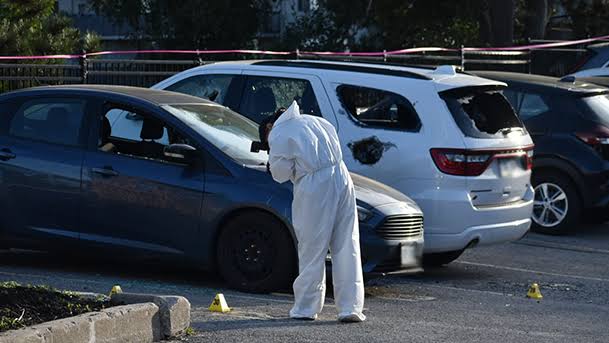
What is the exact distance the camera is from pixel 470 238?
35.5ft

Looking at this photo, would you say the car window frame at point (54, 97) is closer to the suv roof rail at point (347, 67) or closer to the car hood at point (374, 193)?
the car hood at point (374, 193)

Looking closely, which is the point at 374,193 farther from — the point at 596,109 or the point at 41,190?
the point at 596,109

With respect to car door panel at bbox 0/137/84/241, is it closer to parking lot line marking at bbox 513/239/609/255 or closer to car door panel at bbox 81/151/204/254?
car door panel at bbox 81/151/204/254

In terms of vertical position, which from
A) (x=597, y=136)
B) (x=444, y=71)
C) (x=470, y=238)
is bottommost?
(x=470, y=238)

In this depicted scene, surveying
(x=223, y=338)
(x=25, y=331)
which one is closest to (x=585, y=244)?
(x=223, y=338)

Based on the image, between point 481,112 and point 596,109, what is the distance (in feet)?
10.4

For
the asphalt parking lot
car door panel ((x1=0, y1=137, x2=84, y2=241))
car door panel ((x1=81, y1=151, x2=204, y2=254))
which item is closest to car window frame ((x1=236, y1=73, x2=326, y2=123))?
the asphalt parking lot

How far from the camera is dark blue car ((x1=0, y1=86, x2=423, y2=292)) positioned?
9.58 m

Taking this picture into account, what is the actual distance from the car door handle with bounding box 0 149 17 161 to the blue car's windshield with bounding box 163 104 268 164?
4.28 ft

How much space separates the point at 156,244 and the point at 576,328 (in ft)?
10.6

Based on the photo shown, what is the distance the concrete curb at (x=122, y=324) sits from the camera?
6.73 m

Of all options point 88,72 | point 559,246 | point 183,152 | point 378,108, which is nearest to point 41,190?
point 183,152

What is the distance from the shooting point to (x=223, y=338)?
301 inches

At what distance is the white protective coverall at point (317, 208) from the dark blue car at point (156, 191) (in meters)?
1.05
